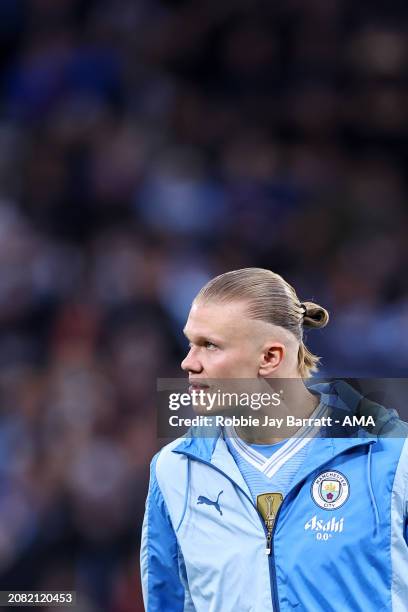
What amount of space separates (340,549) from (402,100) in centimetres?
475

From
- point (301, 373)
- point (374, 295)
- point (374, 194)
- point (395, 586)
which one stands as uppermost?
point (374, 194)

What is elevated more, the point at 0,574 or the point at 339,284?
the point at 339,284

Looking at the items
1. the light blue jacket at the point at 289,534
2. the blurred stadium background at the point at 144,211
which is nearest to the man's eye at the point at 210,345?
the light blue jacket at the point at 289,534

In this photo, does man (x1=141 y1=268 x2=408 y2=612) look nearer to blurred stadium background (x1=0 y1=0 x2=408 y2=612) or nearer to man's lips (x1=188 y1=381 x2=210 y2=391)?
man's lips (x1=188 y1=381 x2=210 y2=391)

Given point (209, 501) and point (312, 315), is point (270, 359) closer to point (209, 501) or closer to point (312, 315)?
point (312, 315)

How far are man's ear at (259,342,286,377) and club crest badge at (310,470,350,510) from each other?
21 centimetres

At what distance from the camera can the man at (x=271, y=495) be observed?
179 centimetres

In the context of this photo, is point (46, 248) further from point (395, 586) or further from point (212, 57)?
point (395, 586)

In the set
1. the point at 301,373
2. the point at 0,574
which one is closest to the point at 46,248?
the point at 0,574

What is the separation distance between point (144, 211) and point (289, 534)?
3.86m

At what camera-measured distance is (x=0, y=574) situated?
12.8 ft

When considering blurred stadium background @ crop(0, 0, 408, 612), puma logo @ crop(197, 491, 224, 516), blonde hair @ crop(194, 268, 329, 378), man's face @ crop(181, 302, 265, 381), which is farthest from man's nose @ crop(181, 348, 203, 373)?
blurred stadium background @ crop(0, 0, 408, 612)

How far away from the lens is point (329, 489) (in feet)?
6.12

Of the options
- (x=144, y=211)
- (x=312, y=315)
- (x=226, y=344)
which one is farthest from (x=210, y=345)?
(x=144, y=211)
